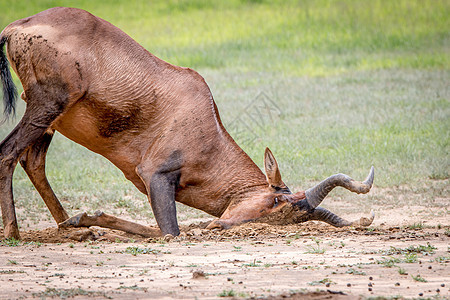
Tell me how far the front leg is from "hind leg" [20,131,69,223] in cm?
119

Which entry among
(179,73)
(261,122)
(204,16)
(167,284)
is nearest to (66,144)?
(261,122)

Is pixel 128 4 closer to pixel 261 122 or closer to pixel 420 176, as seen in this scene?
pixel 261 122

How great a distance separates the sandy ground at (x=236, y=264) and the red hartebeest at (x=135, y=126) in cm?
27

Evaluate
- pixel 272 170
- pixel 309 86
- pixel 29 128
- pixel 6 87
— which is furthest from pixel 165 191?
pixel 309 86

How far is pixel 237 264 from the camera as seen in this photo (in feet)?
18.1

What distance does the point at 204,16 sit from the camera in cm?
2531

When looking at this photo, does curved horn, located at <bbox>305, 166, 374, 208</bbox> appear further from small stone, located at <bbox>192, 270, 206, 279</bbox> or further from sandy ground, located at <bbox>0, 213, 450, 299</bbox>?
small stone, located at <bbox>192, 270, 206, 279</bbox>

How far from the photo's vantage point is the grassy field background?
1045cm

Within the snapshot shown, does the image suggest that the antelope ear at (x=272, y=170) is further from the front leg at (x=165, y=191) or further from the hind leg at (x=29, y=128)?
the hind leg at (x=29, y=128)

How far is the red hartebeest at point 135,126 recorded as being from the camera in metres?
6.98

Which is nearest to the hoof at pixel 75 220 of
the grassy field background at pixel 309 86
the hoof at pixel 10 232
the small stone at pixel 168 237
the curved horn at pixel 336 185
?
the hoof at pixel 10 232

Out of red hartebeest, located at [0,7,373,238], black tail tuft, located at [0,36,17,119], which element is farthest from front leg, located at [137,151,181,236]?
black tail tuft, located at [0,36,17,119]

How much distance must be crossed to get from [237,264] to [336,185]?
185 centimetres

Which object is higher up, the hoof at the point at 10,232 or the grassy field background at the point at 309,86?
the grassy field background at the point at 309,86
